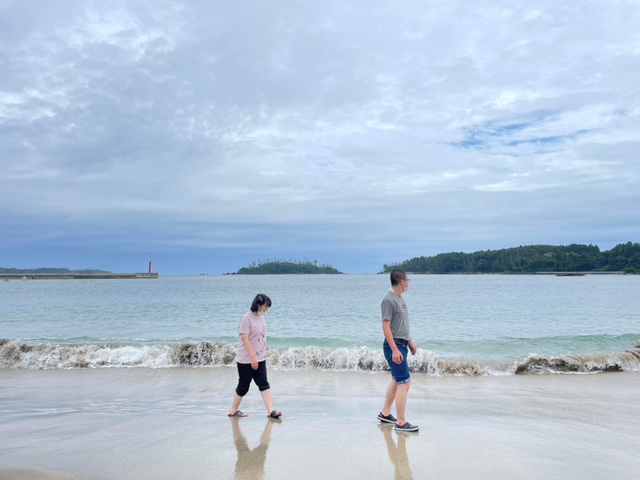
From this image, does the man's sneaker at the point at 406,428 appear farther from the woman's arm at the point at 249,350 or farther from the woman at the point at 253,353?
the woman's arm at the point at 249,350

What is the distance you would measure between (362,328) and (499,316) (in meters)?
9.38

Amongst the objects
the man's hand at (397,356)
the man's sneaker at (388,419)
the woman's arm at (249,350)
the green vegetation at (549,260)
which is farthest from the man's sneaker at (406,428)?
the green vegetation at (549,260)

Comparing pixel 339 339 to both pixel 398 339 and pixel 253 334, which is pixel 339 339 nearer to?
pixel 253 334

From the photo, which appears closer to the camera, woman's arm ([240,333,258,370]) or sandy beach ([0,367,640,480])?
sandy beach ([0,367,640,480])

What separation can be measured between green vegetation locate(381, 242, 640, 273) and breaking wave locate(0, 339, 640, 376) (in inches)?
5260

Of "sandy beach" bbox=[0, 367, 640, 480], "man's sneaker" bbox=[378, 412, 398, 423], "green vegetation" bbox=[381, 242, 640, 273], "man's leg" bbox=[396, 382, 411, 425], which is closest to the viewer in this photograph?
"sandy beach" bbox=[0, 367, 640, 480]

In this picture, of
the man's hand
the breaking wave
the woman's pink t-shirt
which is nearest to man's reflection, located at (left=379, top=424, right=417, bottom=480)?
the man's hand

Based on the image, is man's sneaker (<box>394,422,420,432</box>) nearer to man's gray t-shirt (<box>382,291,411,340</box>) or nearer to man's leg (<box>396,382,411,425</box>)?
man's leg (<box>396,382,411,425</box>)

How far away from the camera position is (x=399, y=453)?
535 centimetres

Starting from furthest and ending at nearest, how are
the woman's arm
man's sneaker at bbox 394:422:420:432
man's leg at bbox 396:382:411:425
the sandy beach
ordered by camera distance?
the woman's arm, man's leg at bbox 396:382:411:425, man's sneaker at bbox 394:422:420:432, the sandy beach

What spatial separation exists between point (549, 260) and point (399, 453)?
514ft

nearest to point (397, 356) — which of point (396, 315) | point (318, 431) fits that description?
point (396, 315)

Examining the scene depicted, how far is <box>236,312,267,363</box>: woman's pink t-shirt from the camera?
22.5ft

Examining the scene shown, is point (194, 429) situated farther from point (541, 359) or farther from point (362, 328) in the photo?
point (362, 328)
